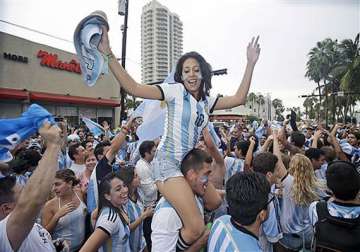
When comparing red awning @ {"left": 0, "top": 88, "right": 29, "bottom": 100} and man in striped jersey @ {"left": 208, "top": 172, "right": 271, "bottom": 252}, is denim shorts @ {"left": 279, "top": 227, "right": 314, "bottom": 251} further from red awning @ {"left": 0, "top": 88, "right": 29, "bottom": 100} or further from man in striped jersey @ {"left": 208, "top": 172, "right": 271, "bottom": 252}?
red awning @ {"left": 0, "top": 88, "right": 29, "bottom": 100}

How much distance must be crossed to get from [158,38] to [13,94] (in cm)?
1640

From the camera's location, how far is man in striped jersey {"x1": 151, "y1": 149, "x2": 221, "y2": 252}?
2672 mm

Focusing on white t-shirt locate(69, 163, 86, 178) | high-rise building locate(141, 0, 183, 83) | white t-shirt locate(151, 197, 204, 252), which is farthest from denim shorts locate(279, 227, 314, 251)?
high-rise building locate(141, 0, 183, 83)

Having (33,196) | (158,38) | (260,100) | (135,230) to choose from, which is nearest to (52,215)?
(135,230)

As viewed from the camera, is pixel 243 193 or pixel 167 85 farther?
pixel 167 85

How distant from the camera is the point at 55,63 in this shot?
26297 mm

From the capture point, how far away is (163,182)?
301cm

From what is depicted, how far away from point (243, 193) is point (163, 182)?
1.02 metres

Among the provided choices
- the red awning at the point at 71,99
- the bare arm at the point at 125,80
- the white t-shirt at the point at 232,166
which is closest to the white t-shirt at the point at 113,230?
the bare arm at the point at 125,80

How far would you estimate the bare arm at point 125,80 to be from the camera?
293 centimetres

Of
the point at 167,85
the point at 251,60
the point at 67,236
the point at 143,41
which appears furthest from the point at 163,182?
the point at 143,41

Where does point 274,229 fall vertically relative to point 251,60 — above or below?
below

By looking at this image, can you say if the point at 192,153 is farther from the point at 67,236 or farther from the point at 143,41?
the point at 143,41

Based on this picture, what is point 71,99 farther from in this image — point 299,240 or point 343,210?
point 343,210
